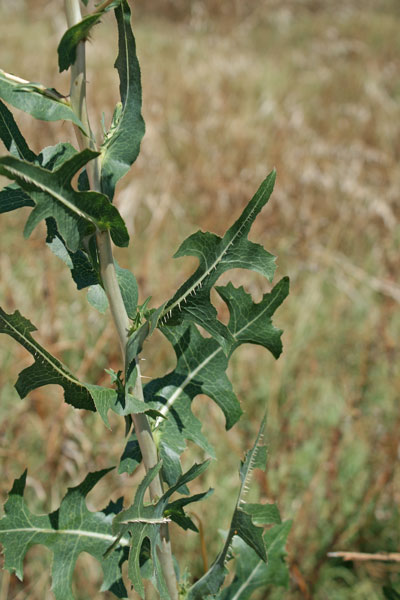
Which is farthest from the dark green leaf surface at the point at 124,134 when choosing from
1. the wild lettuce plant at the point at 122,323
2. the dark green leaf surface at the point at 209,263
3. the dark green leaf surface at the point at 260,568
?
the dark green leaf surface at the point at 260,568

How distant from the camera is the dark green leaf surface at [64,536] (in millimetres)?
814

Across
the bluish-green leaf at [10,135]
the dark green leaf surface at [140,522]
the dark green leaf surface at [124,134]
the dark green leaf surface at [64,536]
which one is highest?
the dark green leaf surface at [124,134]

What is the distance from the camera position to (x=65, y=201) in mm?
622

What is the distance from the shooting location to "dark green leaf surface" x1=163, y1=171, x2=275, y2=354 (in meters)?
0.71

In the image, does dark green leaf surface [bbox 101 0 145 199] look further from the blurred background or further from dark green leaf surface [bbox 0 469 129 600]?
the blurred background

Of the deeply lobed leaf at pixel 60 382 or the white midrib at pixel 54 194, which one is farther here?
the deeply lobed leaf at pixel 60 382

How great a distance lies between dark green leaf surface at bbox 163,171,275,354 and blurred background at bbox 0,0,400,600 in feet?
3.09

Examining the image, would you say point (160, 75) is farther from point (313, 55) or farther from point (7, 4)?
point (7, 4)

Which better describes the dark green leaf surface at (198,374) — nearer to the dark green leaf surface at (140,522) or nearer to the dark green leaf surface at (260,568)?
the dark green leaf surface at (140,522)

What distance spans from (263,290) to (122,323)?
2.12 metres

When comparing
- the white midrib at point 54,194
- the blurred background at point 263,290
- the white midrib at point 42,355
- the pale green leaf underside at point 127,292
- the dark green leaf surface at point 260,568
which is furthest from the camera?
the blurred background at point 263,290

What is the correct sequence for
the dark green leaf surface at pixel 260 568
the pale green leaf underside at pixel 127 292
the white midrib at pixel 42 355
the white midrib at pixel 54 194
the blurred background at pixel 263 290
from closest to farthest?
the white midrib at pixel 54 194
the white midrib at pixel 42 355
the pale green leaf underside at pixel 127 292
the dark green leaf surface at pixel 260 568
the blurred background at pixel 263 290

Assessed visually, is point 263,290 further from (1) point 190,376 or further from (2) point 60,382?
(2) point 60,382

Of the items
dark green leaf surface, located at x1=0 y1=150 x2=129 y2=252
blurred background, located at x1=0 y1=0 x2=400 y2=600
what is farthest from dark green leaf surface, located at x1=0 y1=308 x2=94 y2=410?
blurred background, located at x1=0 y1=0 x2=400 y2=600
